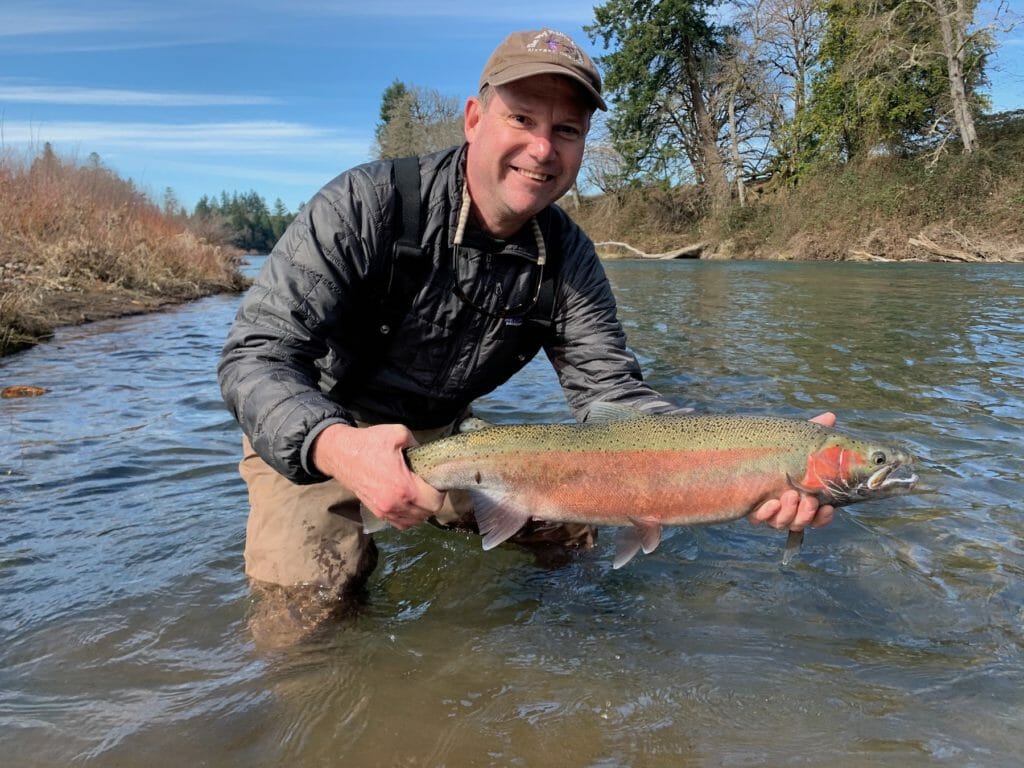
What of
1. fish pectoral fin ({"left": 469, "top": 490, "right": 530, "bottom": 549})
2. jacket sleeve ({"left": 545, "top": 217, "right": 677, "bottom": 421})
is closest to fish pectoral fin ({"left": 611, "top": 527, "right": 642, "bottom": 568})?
fish pectoral fin ({"left": 469, "top": 490, "right": 530, "bottom": 549})

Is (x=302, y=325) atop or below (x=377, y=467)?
atop

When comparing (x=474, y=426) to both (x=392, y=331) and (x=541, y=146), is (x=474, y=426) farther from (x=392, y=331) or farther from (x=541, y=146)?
(x=541, y=146)

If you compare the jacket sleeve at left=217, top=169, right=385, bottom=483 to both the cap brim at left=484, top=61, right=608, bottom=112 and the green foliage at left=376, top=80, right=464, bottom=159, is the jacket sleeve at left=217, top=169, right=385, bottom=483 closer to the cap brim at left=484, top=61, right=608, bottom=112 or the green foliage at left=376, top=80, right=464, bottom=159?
the cap brim at left=484, top=61, right=608, bottom=112

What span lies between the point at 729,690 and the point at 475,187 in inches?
88.4

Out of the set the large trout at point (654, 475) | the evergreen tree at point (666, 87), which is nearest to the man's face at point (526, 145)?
the large trout at point (654, 475)

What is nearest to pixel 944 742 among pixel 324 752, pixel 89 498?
pixel 324 752

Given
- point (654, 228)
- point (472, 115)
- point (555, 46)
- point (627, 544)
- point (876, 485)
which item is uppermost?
point (654, 228)

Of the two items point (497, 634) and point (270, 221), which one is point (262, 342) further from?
point (270, 221)

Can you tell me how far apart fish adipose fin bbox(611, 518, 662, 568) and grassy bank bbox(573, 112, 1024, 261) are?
25.0 meters

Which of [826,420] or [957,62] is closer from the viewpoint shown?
[826,420]

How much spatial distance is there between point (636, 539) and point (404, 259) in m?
1.50

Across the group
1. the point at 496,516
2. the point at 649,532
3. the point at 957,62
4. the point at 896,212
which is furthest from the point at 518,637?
the point at 957,62

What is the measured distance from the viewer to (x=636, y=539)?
2.85m

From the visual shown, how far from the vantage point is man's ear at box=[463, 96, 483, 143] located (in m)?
3.20
